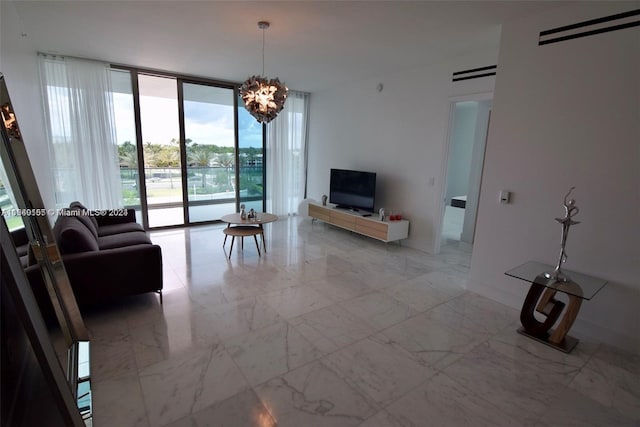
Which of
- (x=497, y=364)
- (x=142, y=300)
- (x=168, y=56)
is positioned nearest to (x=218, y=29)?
(x=168, y=56)

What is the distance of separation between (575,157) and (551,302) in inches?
50.0

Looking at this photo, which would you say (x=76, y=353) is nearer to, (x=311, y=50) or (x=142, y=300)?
(x=142, y=300)

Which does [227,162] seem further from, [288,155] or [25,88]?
[25,88]

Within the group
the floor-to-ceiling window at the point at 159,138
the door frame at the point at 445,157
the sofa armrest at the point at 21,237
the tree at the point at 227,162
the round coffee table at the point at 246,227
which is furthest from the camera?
the tree at the point at 227,162

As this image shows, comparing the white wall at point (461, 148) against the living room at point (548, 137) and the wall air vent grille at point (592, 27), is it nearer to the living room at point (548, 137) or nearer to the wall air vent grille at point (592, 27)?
the living room at point (548, 137)

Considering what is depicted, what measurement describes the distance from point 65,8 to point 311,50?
255cm

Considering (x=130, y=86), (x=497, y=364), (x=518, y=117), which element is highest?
(x=130, y=86)

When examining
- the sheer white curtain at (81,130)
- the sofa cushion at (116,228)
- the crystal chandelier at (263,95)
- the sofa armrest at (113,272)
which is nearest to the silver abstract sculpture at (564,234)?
the crystal chandelier at (263,95)

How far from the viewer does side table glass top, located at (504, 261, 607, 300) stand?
2.37 meters

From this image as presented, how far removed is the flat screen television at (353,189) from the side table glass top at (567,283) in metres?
2.81

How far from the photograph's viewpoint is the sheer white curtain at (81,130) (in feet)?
14.5

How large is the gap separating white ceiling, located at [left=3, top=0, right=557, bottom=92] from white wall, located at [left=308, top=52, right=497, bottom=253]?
35 centimetres

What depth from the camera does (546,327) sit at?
259cm

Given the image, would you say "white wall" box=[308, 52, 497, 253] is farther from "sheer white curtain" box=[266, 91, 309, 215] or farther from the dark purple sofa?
the dark purple sofa
